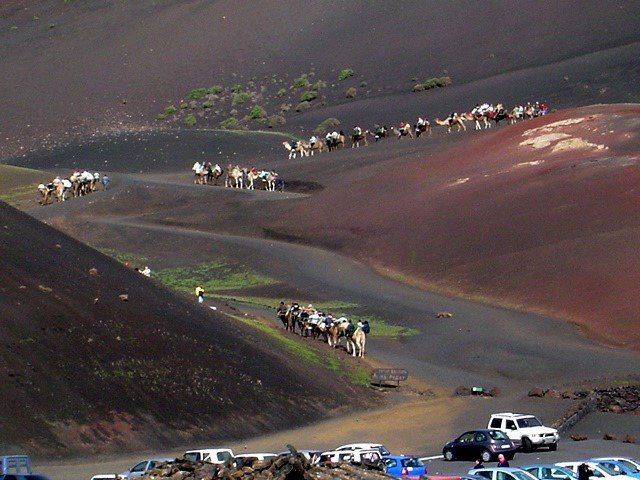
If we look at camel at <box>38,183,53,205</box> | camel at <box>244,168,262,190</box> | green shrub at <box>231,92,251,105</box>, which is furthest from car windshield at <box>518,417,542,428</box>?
green shrub at <box>231,92,251,105</box>

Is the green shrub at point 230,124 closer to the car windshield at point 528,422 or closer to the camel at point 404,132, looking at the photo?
the camel at point 404,132

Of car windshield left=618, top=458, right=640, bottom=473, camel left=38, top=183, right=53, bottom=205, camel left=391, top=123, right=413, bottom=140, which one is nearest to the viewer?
car windshield left=618, top=458, right=640, bottom=473

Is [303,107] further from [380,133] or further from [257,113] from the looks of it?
[380,133]

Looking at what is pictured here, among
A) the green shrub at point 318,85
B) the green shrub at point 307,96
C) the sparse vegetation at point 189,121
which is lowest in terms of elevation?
the sparse vegetation at point 189,121

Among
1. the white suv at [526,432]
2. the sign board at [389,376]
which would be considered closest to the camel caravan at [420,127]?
the sign board at [389,376]

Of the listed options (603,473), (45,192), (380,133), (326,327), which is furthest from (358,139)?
(603,473)

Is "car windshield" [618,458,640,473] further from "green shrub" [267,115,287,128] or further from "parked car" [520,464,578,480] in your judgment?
"green shrub" [267,115,287,128]
